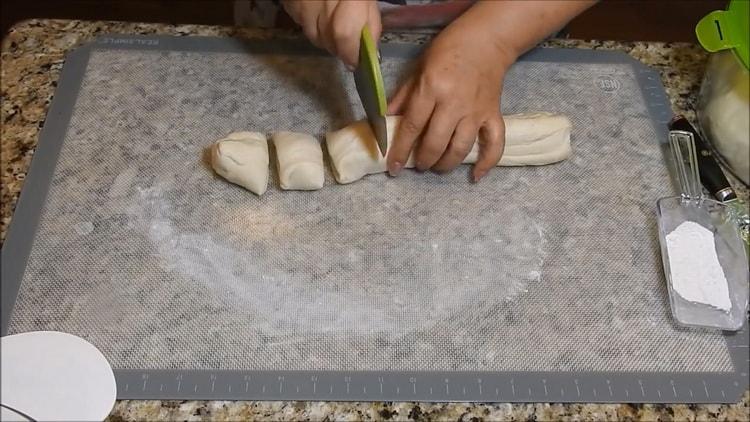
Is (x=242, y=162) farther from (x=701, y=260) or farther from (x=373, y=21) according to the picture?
(x=701, y=260)

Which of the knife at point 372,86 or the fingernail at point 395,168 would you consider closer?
the knife at point 372,86

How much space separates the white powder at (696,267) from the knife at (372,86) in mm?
366

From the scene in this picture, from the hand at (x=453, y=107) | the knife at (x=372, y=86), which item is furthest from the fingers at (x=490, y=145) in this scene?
the knife at (x=372, y=86)

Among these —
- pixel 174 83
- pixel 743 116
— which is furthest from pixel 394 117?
pixel 743 116

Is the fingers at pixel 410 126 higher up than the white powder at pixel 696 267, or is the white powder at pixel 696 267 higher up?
the fingers at pixel 410 126

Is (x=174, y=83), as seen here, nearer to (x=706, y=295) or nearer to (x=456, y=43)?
(x=456, y=43)

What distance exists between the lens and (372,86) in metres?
0.83

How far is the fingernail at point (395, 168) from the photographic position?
92cm

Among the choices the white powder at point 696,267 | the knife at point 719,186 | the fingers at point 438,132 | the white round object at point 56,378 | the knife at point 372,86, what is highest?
the knife at point 372,86

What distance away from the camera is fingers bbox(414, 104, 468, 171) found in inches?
35.1

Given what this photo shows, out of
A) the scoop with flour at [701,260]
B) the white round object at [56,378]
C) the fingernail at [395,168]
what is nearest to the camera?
the white round object at [56,378]

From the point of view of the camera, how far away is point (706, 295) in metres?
0.82

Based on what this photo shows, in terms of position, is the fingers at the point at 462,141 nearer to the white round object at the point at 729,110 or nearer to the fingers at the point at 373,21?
the fingers at the point at 373,21

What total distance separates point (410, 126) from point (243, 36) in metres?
0.33
